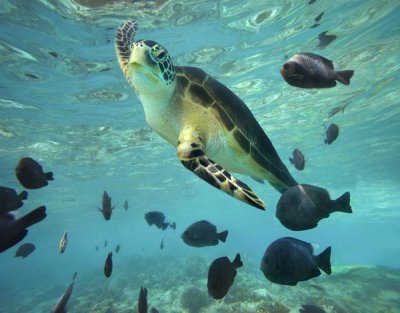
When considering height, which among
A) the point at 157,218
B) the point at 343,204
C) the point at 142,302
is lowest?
the point at 142,302

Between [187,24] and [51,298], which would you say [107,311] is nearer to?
[187,24]

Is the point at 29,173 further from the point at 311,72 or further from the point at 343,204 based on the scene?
the point at 343,204

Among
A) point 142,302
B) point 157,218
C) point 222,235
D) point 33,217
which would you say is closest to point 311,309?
point 222,235

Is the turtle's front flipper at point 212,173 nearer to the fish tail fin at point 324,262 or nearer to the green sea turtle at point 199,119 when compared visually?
the green sea turtle at point 199,119

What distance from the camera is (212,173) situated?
2883 mm

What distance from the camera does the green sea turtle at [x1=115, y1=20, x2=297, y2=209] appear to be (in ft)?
10.7

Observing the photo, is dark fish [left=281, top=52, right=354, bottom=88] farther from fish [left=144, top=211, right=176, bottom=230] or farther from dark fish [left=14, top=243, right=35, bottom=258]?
dark fish [left=14, top=243, right=35, bottom=258]

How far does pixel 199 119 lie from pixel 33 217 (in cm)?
240

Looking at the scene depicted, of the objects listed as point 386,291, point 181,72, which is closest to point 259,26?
point 181,72

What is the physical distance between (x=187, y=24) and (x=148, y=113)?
7.74 meters

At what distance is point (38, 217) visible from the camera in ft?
7.43

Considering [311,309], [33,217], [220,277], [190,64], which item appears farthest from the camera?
[190,64]

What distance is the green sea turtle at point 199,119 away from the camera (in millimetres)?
3271

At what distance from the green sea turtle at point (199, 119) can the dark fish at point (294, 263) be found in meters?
1.29
